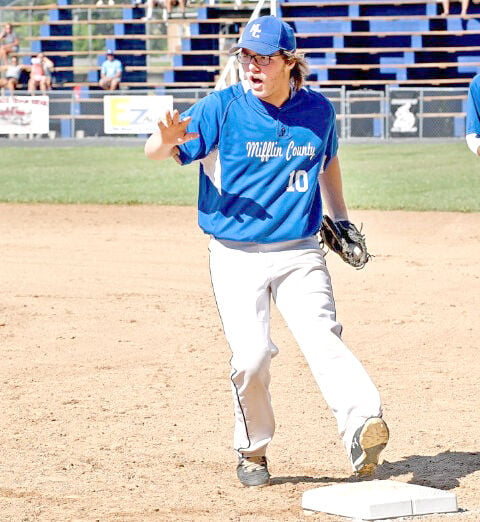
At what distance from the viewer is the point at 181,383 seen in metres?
6.86

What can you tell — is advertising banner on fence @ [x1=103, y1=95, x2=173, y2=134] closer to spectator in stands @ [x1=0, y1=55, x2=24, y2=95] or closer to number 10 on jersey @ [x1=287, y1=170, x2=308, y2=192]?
spectator in stands @ [x1=0, y1=55, x2=24, y2=95]

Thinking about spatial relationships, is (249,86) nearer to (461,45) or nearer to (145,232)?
(145,232)

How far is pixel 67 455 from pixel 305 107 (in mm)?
2025

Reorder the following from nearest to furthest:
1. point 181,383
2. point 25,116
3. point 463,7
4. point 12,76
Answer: point 181,383 < point 25,116 < point 463,7 < point 12,76

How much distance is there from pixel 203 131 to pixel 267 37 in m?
0.48

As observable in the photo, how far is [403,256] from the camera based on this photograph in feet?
38.5

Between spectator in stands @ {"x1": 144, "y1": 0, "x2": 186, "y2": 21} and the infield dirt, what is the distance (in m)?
21.3

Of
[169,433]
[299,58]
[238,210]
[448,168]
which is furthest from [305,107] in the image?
[448,168]

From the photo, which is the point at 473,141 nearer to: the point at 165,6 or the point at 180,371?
the point at 180,371

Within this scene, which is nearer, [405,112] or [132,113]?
[132,113]

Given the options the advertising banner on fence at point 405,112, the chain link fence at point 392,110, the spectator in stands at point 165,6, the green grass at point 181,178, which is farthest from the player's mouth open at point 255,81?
the spectator in stands at point 165,6

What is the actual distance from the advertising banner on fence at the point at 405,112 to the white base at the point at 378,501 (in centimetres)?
2464

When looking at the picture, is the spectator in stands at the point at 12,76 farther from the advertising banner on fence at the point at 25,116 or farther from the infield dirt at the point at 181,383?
the infield dirt at the point at 181,383

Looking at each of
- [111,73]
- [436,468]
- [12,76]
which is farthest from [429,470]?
[12,76]
